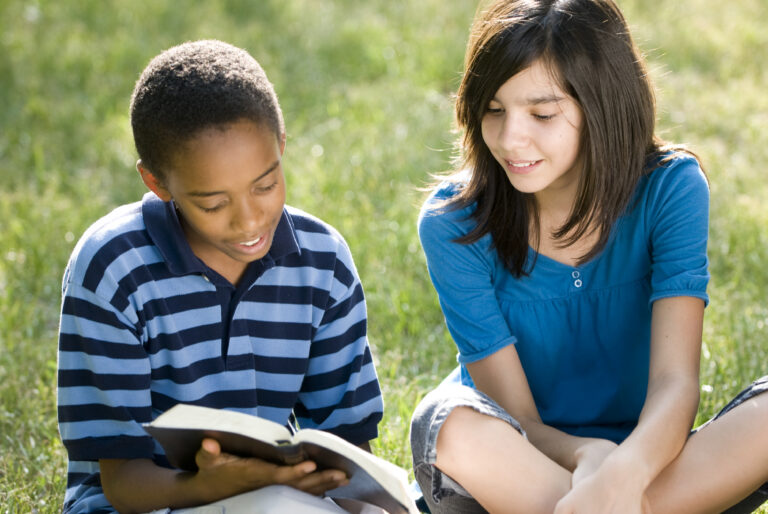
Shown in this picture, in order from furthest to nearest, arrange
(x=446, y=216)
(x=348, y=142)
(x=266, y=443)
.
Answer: (x=348, y=142) < (x=446, y=216) < (x=266, y=443)

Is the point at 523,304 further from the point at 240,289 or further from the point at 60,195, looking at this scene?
the point at 60,195

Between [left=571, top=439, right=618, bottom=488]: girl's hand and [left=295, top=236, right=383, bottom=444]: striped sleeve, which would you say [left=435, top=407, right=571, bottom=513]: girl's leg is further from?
[left=295, top=236, right=383, bottom=444]: striped sleeve

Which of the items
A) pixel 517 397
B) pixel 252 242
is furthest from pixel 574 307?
pixel 252 242

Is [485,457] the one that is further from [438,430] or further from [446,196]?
[446,196]

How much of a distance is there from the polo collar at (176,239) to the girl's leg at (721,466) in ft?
3.00

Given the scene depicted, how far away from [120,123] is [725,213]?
2928 mm

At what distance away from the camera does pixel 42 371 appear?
3.05 meters

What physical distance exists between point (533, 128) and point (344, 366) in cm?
→ 68

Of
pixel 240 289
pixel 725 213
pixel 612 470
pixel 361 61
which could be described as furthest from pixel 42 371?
pixel 361 61

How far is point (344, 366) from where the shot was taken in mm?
2150

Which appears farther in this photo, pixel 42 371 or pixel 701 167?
pixel 42 371

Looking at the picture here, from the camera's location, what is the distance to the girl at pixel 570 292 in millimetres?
1978

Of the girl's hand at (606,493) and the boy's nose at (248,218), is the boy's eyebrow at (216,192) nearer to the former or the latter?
the boy's nose at (248,218)

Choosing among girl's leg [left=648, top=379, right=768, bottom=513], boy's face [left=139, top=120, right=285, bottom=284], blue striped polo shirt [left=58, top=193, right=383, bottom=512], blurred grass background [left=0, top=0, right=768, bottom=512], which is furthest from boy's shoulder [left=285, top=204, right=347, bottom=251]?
girl's leg [left=648, top=379, right=768, bottom=513]
